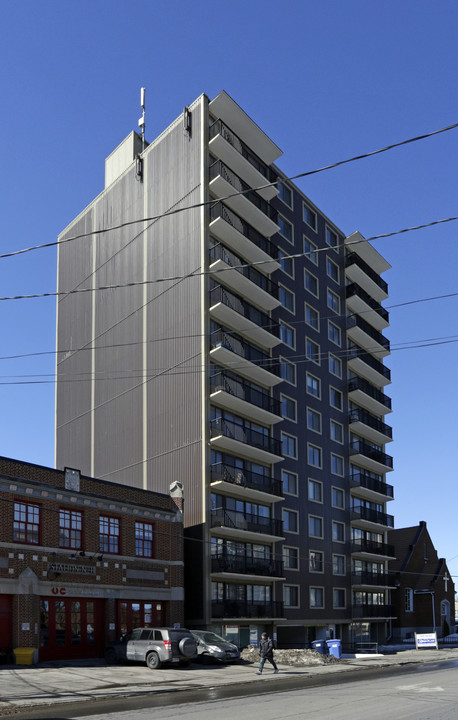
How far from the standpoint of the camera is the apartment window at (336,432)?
5700 centimetres

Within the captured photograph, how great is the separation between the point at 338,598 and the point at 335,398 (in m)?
14.2

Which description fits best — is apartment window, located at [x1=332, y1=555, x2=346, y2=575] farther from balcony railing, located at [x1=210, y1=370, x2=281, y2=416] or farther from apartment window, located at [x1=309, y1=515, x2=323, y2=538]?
balcony railing, located at [x1=210, y1=370, x2=281, y2=416]

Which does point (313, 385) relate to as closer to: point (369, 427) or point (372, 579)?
point (369, 427)

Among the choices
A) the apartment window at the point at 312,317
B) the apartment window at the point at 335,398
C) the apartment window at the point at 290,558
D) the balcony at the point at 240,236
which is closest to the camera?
the balcony at the point at 240,236

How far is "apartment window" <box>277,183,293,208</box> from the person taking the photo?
54553mm

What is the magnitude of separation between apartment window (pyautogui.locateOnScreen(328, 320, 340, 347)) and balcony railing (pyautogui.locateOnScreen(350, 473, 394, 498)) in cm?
1003

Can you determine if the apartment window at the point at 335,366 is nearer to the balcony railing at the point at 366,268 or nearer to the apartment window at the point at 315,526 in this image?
the balcony railing at the point at 366,268

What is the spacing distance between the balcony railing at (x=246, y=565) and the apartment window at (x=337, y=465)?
1144 centimetres

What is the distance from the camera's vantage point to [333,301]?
60.2 meters

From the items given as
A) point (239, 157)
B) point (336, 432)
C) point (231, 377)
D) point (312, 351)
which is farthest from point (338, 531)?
point (239, 157)

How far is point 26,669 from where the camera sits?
28906 mm

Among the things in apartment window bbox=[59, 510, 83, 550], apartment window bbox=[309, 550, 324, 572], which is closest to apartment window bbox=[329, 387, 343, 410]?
apartment window bbox=[309, 550, 324, 572]

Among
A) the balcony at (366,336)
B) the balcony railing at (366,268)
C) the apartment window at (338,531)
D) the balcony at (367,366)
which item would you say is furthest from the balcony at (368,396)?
the apartment window at (338,531)

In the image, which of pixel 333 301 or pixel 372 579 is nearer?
pixel 372 579
